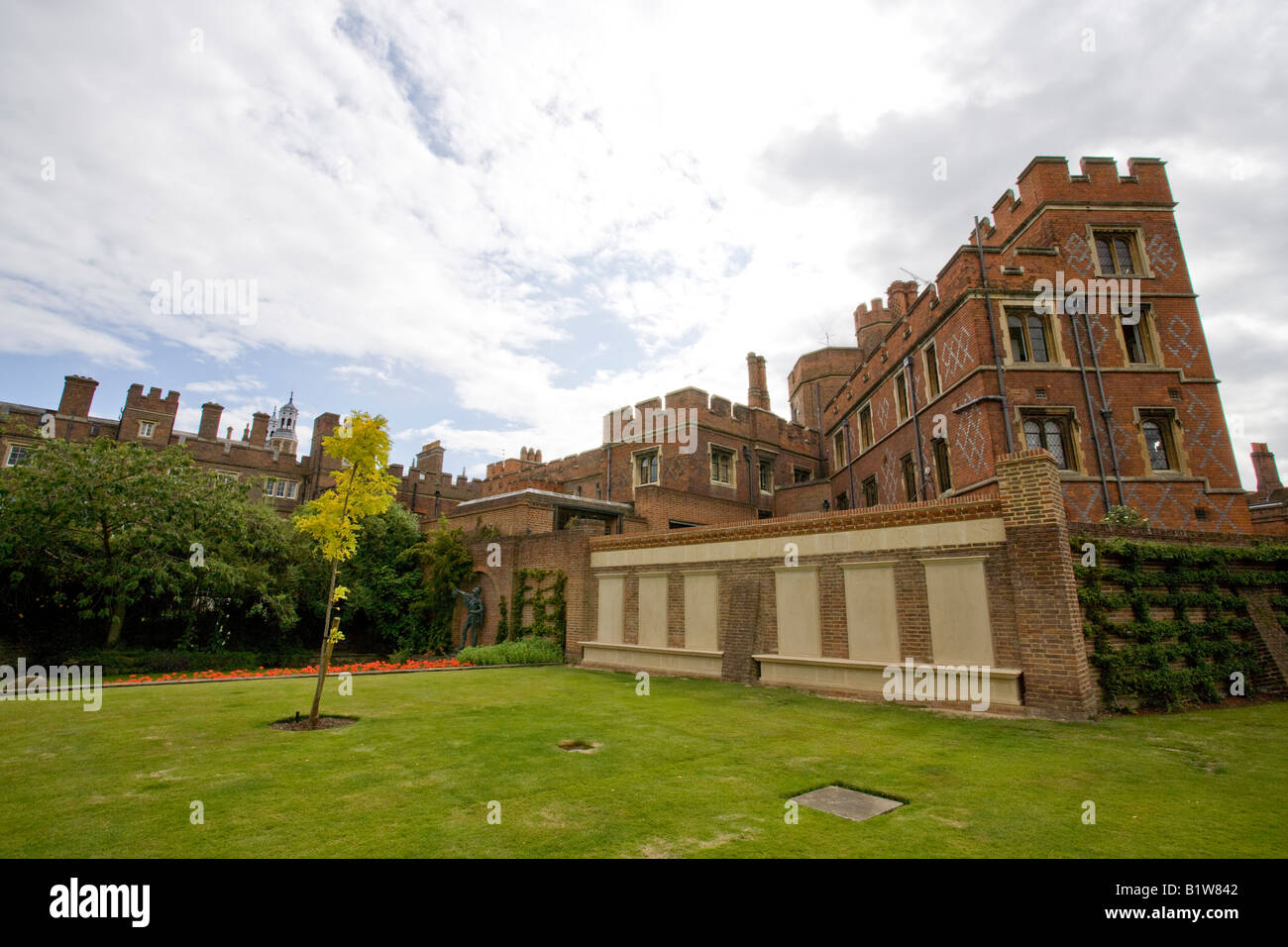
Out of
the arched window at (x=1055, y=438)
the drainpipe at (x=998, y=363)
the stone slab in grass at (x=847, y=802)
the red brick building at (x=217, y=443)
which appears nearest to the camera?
the stone slab in grass at (x=847, y=802)

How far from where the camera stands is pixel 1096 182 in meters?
18.6

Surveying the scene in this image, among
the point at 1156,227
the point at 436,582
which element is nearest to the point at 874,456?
the point at 1156,227

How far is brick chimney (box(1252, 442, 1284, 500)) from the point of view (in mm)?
34844

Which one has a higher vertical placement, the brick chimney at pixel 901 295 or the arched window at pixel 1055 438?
the brick chimney at pixel 901 295

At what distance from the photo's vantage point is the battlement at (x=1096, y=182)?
18.4 meters

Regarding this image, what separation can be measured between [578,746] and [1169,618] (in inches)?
437

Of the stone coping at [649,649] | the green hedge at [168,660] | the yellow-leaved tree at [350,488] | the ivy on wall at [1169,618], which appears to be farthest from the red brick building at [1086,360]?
the green hedge at [168,660]

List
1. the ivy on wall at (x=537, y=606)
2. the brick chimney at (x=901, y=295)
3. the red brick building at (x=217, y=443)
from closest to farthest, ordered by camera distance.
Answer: the ivy on wall at (x=537, y=606) → the brick chimney at (x=901, y=295) → the red brick building at (x=217, y=443)

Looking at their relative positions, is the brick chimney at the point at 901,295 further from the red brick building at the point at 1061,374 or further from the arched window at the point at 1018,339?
the arched window at the point at 1018,339

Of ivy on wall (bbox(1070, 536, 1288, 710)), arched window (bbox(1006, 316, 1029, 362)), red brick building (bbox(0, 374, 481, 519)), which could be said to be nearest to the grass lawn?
ivy on wall (bbox(1070, 536, 1288, 710))

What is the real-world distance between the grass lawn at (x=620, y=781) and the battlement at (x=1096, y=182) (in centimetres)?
1593

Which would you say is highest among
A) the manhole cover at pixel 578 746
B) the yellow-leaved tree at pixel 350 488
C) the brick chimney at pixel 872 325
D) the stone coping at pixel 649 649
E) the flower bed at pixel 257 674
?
the brick chimney at pixel 872 325

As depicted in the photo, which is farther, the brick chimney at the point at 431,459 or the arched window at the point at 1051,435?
the brick chimney at the point at 431,459
